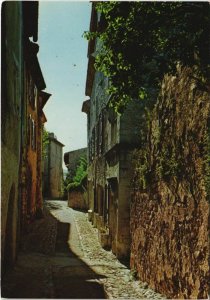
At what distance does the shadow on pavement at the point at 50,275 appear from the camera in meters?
7.81

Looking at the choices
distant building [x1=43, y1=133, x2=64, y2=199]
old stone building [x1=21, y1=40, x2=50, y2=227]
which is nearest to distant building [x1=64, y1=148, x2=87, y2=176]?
distant building [x1=43, y1=133, x2=64, y2=199]

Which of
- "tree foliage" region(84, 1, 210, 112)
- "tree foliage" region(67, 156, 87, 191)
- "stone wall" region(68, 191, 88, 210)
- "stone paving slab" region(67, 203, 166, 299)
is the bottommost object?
"stone paving slab" region(67, 203, 166, 299)

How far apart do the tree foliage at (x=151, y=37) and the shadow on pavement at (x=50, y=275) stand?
13.9ft

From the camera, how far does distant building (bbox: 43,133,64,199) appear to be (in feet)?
138

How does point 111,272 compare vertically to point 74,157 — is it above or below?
below

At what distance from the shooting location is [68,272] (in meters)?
10.4

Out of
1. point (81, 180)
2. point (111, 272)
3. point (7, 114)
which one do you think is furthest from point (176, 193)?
point (81, 180)

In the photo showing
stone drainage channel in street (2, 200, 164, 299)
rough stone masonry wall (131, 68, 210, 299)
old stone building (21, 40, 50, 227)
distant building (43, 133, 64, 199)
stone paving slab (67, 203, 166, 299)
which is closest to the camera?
rough stone masonry wall (131, 68, 210, 299)

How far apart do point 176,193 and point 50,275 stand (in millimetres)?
4511

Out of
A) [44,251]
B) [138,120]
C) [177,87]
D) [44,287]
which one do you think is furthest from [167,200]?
[44,251]

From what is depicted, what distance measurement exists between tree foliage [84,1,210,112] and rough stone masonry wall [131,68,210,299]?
0.50 metres

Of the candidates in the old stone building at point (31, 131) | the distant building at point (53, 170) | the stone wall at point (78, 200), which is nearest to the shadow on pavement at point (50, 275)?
the old stone building at point (31, 131)

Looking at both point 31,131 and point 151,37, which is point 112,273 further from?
point 31,131

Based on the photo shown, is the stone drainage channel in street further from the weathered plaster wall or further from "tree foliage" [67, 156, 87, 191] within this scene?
"tree foliage" [67, 156, 87, 191]
